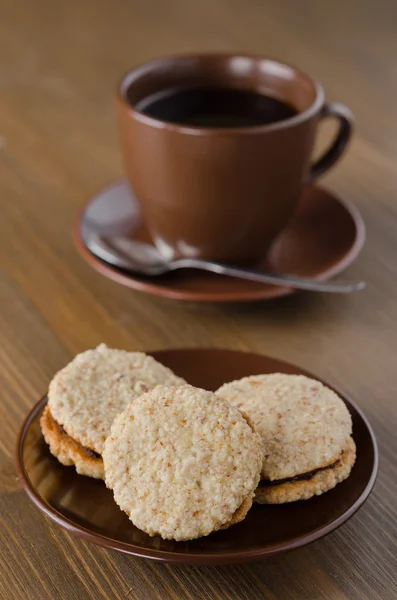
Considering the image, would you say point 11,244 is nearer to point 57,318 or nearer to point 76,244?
point 76,244

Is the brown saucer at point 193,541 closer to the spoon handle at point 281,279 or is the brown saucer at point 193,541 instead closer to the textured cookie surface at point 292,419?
the textured cookie surface at point 292,419

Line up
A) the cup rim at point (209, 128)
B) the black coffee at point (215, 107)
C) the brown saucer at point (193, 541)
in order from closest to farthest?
the brown saucer at point (193, 541), the cup rim at point (209, 128), the black coffee at point (215, 107)

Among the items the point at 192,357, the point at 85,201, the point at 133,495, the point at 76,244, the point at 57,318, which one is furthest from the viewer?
the point at 85,201

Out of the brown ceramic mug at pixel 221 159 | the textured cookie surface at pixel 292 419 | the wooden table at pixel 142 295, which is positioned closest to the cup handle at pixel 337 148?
the brown ceramic mug at pixel 221 159

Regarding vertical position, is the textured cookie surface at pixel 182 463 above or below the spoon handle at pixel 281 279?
above

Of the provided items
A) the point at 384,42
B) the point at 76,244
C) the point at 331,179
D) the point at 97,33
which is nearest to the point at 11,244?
the point at 76,244

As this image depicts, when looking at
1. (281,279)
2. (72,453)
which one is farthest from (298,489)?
(281,279)

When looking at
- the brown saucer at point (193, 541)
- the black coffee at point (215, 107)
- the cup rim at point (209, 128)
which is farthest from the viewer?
the black coffee at point (215, 107)

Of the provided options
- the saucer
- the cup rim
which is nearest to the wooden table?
the saucer

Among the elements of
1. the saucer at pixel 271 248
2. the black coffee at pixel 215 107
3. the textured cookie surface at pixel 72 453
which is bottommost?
the saucer at pixel 271 248
